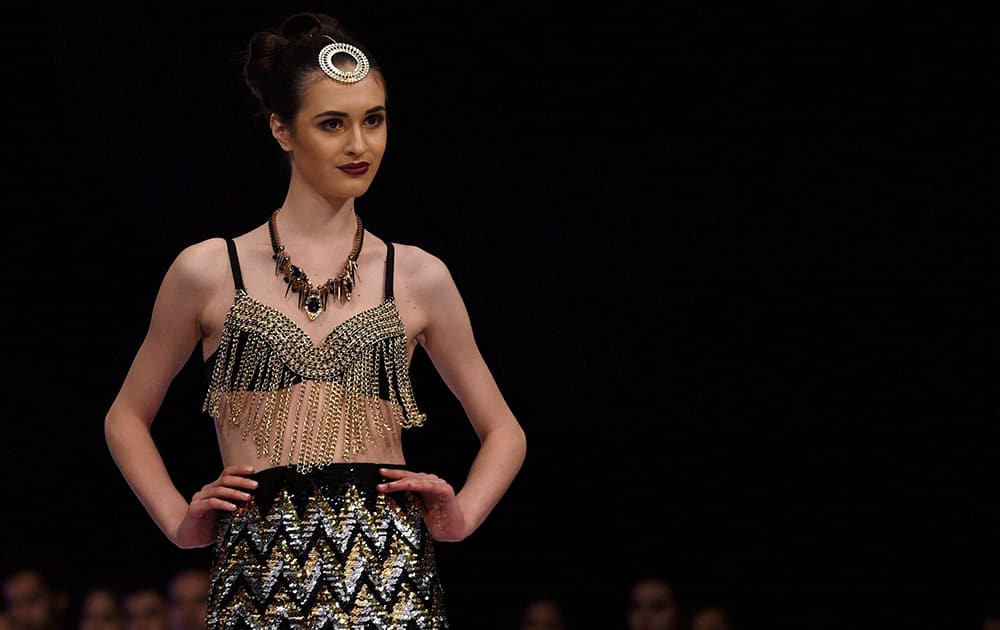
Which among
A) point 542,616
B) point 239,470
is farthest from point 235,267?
point 542,616

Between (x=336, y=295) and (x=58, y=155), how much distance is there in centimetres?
217

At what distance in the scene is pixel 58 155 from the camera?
4137mm

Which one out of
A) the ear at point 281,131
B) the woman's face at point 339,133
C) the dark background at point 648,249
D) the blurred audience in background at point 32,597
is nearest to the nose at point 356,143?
the woman's face at point 339,133

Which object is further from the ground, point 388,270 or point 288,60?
point 288,60

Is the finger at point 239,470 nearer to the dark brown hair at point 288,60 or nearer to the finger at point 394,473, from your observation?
the finger at point 394,473

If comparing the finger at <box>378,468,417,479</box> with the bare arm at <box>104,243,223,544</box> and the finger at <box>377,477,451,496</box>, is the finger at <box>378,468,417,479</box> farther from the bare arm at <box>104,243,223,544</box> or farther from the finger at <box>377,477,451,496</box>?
the bare arm at <box>104,243,223,544</box>

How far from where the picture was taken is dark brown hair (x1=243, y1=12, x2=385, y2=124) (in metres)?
2.25

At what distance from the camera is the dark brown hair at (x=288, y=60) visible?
225 centimetres

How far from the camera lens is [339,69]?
2236mm

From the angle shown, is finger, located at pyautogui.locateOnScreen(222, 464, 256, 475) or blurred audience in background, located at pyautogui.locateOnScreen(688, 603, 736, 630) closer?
finger, located at pyautogui.locateOnScreen(222, 464, 256, 475)

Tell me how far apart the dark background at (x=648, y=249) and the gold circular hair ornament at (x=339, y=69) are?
144cm

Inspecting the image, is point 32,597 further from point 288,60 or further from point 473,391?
point 288,60

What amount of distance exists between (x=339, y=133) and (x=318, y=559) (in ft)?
2.01

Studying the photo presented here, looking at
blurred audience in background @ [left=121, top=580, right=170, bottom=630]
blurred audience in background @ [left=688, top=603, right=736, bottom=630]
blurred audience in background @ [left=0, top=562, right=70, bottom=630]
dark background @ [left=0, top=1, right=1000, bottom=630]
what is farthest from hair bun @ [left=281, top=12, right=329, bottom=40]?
blurred audience in background @ [left=0, top=562, right=70, bottom=630]
